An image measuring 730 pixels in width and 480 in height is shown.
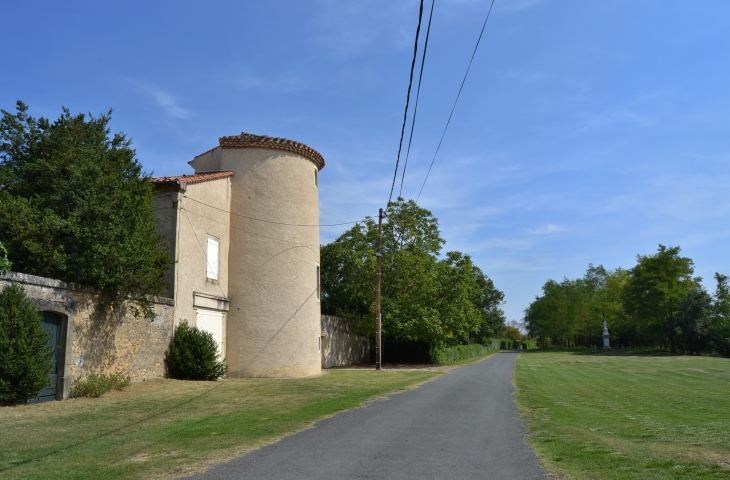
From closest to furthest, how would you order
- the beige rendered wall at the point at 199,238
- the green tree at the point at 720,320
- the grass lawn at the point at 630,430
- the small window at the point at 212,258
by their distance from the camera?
1. the grass lawn at the point at 630,430
2. the beige rendered wall at the point at 199,238
3. the small window at the point at 212,258
4. the green tree at the point at 720,320

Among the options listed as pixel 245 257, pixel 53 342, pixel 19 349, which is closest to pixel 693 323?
pixel 245 257

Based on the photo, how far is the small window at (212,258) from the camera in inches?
883

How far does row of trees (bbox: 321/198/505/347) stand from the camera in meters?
36.5

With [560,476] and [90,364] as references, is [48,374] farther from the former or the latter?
[560,476]

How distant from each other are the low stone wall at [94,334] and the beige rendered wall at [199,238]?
1.43 meters

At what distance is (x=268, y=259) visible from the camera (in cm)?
2411

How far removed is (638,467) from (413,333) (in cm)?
2931

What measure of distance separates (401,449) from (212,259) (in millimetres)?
15926

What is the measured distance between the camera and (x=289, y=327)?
2408cm

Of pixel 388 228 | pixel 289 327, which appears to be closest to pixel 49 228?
pixel 289 327

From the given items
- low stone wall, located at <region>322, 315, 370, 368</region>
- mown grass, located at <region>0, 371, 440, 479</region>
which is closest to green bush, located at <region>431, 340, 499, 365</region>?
low stone wall, located at <region>322, 315, 370, 368</region>

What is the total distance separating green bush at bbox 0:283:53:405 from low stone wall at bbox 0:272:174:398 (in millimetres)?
467

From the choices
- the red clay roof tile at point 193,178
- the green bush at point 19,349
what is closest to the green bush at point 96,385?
the green bush at point 19,349

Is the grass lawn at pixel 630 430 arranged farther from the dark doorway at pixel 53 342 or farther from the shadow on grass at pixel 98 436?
the dark doorway at pixel 53 342
